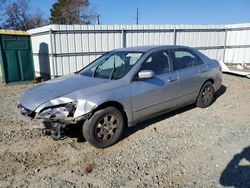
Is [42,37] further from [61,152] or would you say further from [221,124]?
[221,124]

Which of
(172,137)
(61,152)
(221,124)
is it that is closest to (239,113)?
(221,124)

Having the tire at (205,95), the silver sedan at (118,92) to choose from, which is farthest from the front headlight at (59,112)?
the tire at (205,95)

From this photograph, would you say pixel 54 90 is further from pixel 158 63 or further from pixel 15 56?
pixel 15 56

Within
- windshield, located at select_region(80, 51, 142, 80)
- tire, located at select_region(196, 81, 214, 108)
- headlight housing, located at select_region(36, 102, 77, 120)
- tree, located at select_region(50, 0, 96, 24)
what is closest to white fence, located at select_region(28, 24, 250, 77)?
windshield, located at select_region(80, 51, 142, 80)

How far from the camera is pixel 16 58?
915 cm

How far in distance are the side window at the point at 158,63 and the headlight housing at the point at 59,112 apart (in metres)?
1.47

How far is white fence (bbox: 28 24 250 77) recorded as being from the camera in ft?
30.6

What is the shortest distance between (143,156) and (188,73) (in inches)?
89.1

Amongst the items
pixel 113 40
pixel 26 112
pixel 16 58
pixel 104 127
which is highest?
pixel 113 40

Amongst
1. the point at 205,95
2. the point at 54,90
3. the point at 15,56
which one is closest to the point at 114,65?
the point at 54,90

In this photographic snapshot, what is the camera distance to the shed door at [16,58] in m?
8.88

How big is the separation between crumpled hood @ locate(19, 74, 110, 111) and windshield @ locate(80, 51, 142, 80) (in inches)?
9.6

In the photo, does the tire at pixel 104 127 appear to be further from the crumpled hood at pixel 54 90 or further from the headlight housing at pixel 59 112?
the crumpled hood at pixel 54 90

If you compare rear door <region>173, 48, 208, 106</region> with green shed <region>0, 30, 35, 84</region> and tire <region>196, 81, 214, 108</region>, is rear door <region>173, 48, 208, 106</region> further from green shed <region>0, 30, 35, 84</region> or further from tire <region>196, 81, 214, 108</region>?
green shed <region>0, 30, 35, 84</region>
